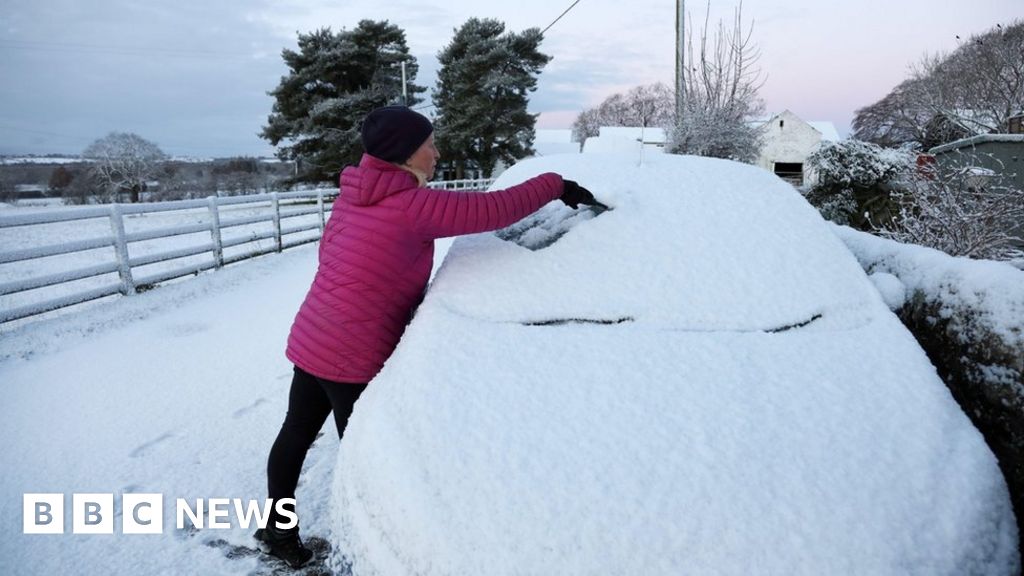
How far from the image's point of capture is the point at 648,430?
1243mm

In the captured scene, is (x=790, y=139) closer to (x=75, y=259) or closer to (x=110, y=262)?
(x=75, y=259)

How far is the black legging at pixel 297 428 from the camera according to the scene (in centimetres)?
190

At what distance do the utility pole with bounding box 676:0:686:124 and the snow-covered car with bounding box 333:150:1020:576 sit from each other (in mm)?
11183

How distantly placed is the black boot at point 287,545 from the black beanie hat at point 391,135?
56.3 inches

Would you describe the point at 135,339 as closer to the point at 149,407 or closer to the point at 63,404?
the point at 63,404

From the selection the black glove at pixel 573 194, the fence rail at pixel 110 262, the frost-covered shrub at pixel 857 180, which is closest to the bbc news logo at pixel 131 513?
the black glove at pixel 573 194

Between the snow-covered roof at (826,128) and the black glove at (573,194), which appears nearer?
the black glove at (573,194)

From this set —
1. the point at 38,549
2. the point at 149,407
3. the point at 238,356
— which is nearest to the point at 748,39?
the point at 238,356

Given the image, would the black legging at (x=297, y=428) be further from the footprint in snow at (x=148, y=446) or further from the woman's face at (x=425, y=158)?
the footprint in snow at (x=148, y=446)

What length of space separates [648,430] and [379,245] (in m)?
1.00

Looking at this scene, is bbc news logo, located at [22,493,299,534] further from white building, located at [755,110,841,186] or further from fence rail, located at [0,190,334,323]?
white building, located at [755,110,841,186]

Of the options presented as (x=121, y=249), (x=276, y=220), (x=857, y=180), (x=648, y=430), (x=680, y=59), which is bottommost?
(x=648, y=430)

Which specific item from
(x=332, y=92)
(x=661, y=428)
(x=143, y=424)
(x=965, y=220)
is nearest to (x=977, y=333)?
(x=661, y=428)

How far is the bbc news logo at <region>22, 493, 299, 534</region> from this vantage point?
2273mm
